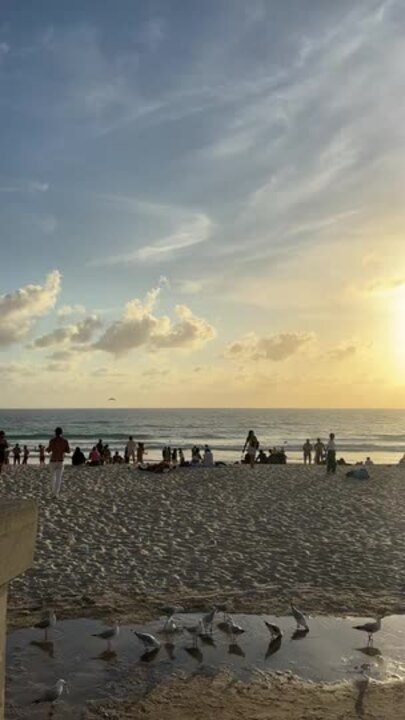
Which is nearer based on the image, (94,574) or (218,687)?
(218,687)

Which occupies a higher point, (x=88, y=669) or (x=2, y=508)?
(x=2, y=508)

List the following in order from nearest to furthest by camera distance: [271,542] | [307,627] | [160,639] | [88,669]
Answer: [88,669], [160,639], [307,627], [271,542]

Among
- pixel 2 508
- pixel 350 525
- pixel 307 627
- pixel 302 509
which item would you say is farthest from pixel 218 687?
pixel 302 509

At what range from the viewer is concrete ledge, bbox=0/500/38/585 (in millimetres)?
2691

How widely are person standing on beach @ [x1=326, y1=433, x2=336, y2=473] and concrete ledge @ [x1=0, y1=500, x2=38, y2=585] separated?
23246 mm

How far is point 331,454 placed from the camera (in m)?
25.9

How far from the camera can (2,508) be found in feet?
9.00

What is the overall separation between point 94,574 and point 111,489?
1063cm

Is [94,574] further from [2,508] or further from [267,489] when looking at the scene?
[267,489]

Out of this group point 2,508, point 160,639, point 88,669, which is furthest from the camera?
point 160,639

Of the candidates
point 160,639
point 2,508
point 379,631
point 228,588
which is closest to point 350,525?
point 228,588

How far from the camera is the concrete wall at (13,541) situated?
270 cm

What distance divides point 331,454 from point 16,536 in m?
24.1

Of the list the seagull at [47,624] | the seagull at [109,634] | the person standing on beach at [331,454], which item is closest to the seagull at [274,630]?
the seagull at [109,634]
